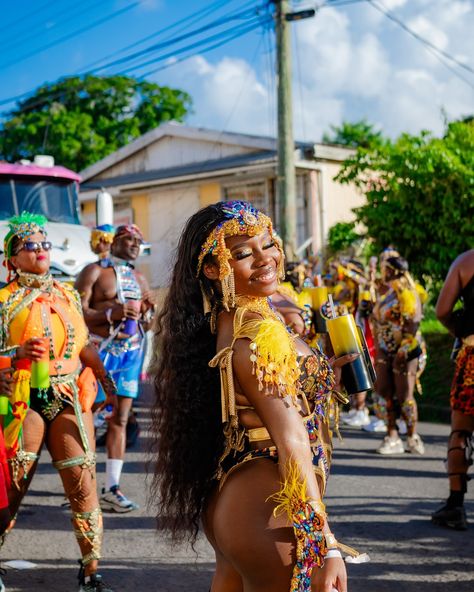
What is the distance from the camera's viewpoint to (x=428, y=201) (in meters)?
13.8

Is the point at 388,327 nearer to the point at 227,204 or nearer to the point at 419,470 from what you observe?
the point at 419,470

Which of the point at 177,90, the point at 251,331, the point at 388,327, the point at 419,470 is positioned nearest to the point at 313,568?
the point at 251,331

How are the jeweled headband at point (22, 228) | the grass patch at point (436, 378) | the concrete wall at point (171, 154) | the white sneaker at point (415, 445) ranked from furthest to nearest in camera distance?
the concrete wall at point (171, 154)
the grass patch at point (436, 378)
the white sneaker at point (415, 445)
the jeweled headband at point (22, 228)

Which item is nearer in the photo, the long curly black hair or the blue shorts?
the long curly black hair

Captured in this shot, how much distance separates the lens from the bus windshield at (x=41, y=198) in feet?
40.4

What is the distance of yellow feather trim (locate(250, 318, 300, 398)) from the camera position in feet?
8.10

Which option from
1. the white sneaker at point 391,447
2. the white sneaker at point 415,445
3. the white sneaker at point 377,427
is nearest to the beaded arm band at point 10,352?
the white sneaker at point 391,447

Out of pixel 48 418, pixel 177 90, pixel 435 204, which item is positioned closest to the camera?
pixel 48 418

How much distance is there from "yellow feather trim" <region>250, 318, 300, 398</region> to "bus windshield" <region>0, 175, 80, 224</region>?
10.2 meters

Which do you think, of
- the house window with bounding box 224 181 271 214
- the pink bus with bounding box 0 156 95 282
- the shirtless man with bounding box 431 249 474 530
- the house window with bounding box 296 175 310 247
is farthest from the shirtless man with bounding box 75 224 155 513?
the house window with bounding box 224 181 271 214

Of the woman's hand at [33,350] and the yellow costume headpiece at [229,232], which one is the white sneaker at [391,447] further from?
the yellow costume headpiece at [229,232]

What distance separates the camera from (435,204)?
13.8m

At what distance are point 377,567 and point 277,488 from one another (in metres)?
2.82

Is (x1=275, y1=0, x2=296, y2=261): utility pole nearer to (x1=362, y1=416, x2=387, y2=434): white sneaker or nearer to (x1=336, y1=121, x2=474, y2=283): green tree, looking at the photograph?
(x1=336, y1=121, x2=474, y2=283): green tree
